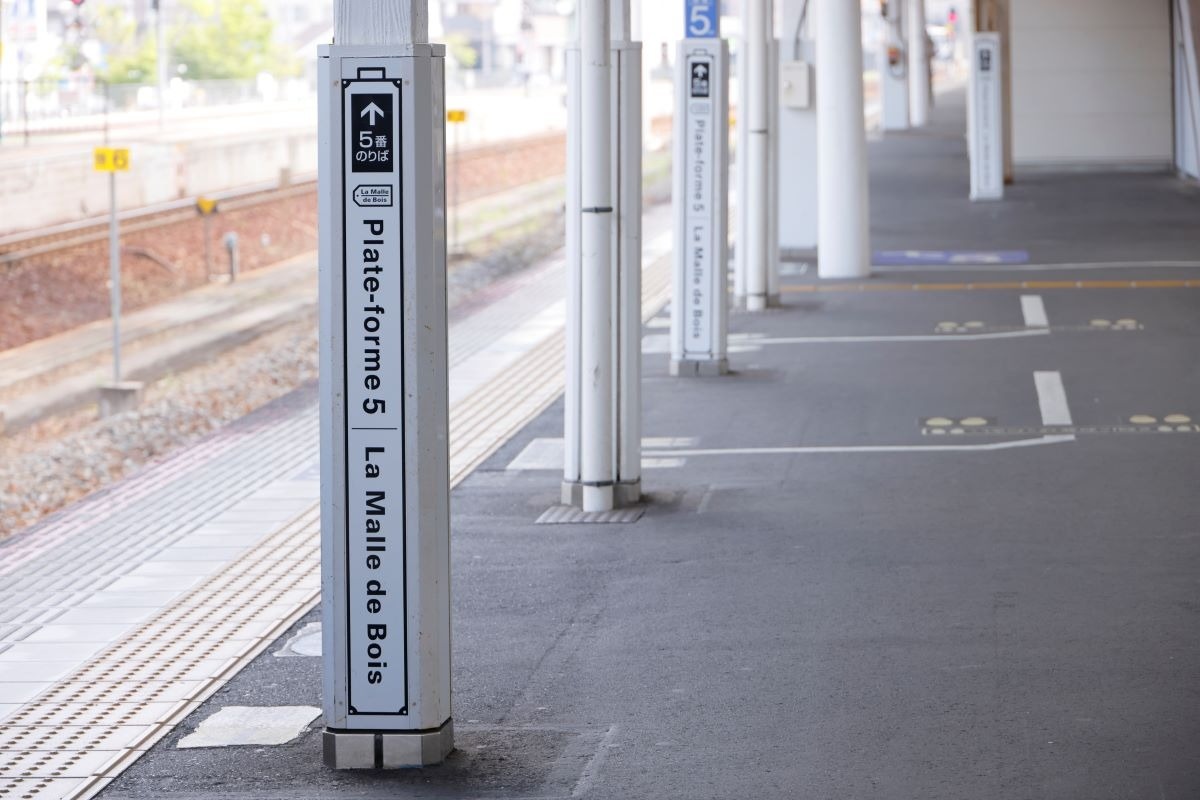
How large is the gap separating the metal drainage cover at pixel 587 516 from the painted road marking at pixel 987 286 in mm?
10331

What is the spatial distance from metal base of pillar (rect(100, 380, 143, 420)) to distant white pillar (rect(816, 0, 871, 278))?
7.85 metres

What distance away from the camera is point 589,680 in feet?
22.7

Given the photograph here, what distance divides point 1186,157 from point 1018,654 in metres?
28.2

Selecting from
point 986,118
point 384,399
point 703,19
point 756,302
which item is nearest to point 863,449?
point 703,19

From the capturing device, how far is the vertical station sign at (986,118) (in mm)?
29516

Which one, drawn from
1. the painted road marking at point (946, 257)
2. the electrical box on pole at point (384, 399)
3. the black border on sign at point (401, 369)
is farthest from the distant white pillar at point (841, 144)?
the black border on sign at point (401, 369)

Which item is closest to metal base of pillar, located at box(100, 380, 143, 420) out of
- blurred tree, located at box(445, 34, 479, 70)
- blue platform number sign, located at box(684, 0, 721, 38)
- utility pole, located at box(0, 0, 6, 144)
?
blue platform number sign, located at box(684, 0, 721, 38)

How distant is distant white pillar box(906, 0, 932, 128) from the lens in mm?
53656

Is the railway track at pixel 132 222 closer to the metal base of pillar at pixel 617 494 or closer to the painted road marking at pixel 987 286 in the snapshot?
the painted road marking at pixel 987 286

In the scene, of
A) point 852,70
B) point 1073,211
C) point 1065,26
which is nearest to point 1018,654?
point 852,70

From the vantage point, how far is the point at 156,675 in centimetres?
727

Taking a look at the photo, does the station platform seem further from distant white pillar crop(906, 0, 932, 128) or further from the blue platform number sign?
distant white pillar crop(906, 0, 932, 128)

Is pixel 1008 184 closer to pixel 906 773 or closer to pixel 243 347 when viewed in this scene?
A: pixel 243 347

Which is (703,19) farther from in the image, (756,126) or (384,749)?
(384,749)
